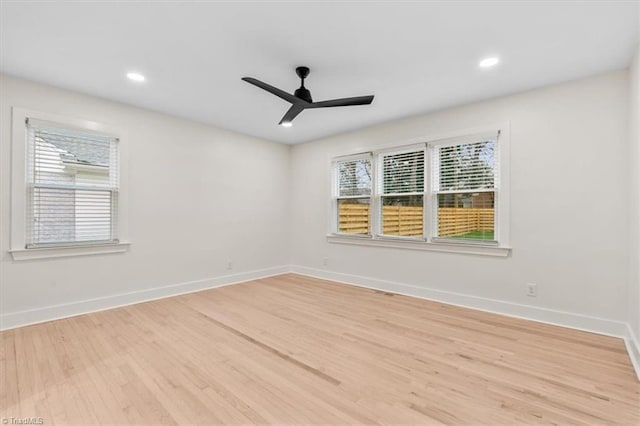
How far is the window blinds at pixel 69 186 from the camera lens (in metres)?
3.21

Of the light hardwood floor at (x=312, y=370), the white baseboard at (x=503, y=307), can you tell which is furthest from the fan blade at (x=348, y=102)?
the white baseboard at (x=503, y=307)

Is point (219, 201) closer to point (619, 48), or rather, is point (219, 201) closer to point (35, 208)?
point (35, 208)

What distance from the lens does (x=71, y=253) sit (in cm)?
343

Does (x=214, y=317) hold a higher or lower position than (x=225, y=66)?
lower

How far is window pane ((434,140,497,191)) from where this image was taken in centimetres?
368

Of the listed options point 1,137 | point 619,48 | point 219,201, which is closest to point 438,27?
point 619,48

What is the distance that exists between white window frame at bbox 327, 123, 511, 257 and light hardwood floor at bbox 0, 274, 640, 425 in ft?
2.77

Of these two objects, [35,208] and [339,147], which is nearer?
[35,208]

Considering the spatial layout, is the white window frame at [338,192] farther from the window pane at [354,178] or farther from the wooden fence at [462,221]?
the wooden fence at [462,221]

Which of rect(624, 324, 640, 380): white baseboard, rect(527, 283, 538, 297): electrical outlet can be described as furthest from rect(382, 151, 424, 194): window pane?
rect(624, 324, 640, 380): white baseboard

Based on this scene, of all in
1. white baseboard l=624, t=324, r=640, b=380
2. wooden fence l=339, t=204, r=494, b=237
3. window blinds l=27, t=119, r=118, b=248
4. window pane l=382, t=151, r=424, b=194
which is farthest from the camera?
window pane l=382, t=151, r=424, b=194

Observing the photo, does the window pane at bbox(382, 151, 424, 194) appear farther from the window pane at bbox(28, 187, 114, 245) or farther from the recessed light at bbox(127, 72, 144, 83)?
the window pane at bbox(28, 187, 114, 245)

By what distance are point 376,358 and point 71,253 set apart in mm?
3524

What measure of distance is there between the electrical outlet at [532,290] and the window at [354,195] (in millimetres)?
2220
